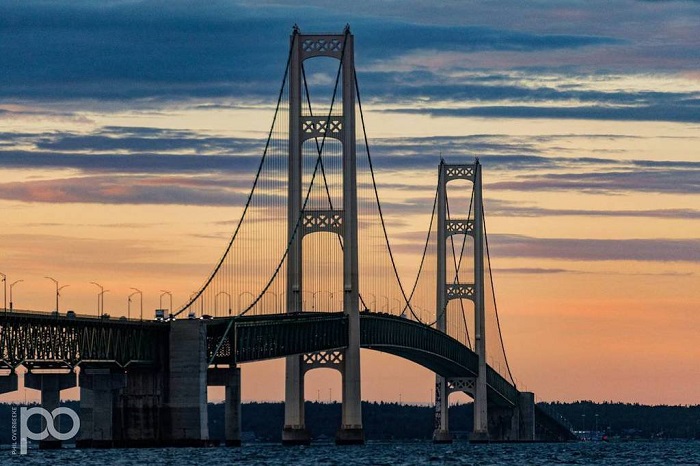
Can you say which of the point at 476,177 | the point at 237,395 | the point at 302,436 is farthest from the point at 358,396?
the point at 476,177

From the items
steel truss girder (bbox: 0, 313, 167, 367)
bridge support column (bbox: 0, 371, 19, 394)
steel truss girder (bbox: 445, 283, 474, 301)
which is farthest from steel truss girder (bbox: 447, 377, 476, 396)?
bridge support column (bbox: 0, 371, 19, 394)

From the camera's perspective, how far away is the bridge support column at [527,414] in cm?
17588

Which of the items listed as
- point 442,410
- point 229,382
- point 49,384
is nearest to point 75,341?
point 49,384

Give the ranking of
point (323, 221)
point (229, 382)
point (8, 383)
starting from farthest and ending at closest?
1. point (323, 221)
2. point (229, 382)
3. point (8, 383)

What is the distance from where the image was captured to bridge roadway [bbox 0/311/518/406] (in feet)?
292

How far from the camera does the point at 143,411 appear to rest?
9169cm

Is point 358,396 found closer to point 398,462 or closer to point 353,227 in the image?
point 353,227

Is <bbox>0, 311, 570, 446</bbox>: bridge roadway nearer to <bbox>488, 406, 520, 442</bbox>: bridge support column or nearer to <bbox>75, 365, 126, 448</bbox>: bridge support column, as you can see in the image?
<bbox>75, 365, 126, 448</bbox>: bridge support column

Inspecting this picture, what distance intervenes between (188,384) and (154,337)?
343cm

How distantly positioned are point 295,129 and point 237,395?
1704cm

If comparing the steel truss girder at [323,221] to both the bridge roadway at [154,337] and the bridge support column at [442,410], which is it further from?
the bridge support column at [442,410]

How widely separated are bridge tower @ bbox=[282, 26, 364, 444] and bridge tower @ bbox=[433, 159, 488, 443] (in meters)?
Answer: 38.5

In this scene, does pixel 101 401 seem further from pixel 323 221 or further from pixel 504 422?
pixel 504 422

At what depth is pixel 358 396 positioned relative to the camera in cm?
11294
